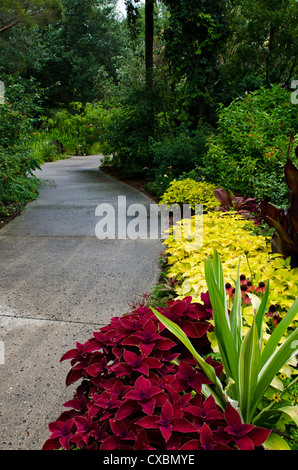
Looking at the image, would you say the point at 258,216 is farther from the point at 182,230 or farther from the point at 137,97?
the point at 137,97

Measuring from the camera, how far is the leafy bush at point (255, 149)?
484 centimetres

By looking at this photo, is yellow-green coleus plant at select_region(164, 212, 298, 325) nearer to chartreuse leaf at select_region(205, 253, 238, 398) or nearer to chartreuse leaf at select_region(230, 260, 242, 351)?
chartreuse leaf at select_region(230, 260, 242, 351)

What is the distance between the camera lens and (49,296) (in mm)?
3564

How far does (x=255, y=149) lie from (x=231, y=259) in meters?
2.90

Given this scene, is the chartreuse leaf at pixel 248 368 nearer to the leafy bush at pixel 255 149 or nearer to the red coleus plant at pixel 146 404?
the red coleus plant at pixel 146 404

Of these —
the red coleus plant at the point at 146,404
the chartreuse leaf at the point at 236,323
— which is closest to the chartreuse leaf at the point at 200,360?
the red coleus plant at the point at 146,404

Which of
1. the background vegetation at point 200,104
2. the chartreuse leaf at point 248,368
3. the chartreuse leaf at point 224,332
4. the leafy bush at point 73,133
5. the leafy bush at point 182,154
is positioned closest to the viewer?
the chartreuse leaf at point 248,368

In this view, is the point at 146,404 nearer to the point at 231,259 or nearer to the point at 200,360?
the point at 200,360

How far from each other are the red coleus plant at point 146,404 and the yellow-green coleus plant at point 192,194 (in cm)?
363

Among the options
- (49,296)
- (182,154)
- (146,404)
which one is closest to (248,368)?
(146,404)

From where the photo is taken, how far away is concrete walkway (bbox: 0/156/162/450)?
224 cm

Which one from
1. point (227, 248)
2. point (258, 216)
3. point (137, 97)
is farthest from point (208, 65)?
point (227, 248)

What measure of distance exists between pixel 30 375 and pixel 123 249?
8.28 feet

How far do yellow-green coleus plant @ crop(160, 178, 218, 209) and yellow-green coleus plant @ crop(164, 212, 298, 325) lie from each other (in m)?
0.92
